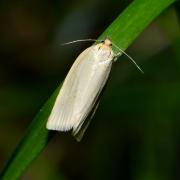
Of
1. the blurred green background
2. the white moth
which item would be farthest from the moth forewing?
the blurred green background

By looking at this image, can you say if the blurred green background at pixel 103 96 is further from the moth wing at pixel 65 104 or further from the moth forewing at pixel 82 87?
the moth wing at pixel 65 104

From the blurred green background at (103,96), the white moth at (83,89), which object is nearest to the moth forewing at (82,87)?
the white moth at (83,89)

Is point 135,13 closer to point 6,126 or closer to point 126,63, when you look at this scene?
point 126,63

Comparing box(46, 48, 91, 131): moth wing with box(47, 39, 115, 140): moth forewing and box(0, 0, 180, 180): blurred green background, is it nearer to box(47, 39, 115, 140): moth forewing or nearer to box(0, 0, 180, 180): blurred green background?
box(47, 39, 115, 140): moth forewing

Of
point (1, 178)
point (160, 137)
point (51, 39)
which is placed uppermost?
point (51, 39)

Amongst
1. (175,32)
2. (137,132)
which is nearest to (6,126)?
(137,132)
